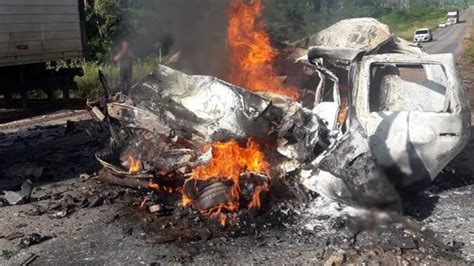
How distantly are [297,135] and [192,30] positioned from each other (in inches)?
168

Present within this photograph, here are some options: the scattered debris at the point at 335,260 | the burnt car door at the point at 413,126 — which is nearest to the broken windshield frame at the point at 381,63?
the burnt car door at the point at 413,126

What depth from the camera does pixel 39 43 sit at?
32.0 feet

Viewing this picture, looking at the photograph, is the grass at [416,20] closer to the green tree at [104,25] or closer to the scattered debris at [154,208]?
the green tree at [104,25]

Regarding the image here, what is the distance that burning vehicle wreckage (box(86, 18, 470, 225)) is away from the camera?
522 cm

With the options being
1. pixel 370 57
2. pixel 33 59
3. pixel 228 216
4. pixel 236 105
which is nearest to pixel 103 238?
pixel 228 216

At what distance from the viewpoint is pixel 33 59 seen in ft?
31.6

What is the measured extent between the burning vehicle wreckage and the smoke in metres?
1.63

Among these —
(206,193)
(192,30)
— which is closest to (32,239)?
(206,193)

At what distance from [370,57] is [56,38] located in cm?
721

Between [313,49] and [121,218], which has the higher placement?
[313,49]

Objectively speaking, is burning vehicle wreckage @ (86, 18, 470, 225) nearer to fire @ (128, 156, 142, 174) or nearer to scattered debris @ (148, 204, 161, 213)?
fire @ (128, 156, 142, 174)

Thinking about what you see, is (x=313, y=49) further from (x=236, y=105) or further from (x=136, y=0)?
(x=136, y=0)

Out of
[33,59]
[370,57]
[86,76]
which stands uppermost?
[370,57]

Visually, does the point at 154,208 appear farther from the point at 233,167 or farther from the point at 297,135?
the point at 297,135
